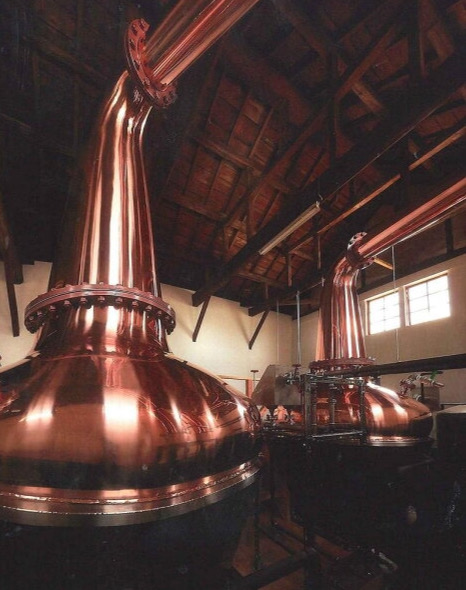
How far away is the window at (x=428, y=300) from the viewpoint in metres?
6.88

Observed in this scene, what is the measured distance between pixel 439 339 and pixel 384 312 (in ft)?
5.26

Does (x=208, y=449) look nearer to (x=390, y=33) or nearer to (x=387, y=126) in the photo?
(x=387, y=126)

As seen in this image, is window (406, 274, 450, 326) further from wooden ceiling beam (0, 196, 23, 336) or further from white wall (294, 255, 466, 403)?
wooden ceiling beam (0, 196, 23, 336)

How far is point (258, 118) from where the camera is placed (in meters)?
6.22

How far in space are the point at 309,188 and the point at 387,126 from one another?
4.20 ft

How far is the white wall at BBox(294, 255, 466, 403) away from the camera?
244 inches

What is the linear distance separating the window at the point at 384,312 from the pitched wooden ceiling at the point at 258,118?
594 millimetres

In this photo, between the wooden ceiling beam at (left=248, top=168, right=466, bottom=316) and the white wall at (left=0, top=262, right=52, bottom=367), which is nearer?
the wooden ceiling beam at (left=248, top=168, right=466, bottom=316)

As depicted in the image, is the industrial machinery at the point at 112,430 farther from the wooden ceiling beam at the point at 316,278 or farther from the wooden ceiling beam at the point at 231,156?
the wooden ceiling beam at the point at 231,156

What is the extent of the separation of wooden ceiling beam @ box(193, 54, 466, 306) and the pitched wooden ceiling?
0.02 m

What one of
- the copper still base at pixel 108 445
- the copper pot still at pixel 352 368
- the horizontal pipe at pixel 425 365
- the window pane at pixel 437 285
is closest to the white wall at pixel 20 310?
the copper pot still at pixel 352 368

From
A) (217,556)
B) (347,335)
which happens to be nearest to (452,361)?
(217,556)

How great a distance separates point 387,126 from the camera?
3.66 m

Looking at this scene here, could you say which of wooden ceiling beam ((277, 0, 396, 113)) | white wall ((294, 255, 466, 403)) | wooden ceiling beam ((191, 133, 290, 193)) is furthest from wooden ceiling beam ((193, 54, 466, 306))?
white wall ((294, 255, 466, 403))
